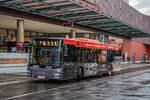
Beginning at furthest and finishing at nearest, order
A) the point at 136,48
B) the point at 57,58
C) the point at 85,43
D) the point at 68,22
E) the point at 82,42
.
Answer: the point at 136,48, the point at 68,22, the point at 85,43, the point at 82,42, the point at 57,58

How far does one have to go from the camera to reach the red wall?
60056mm

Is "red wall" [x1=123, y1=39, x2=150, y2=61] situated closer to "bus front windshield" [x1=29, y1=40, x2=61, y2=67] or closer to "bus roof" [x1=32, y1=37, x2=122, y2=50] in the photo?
"bus roof" [x1=32, y1=37, x2=122, y2=50]

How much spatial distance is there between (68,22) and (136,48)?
36.0 m

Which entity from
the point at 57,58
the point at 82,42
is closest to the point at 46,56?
the point at 57,58

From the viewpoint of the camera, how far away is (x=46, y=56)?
52.2 feet

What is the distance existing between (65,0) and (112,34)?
30739 millimetres

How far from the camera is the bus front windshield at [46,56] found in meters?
15.7

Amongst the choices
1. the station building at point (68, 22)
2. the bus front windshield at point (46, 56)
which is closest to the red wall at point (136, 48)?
the station building at point (68, 22)

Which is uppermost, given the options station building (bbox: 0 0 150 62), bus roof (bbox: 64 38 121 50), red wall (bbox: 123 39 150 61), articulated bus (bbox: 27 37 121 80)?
station building (bbox: 0 0 150 62)

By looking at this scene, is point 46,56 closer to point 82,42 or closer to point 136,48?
point 82,42

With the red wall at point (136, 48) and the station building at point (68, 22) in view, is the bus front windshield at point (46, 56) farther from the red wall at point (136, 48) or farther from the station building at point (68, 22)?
the red wall at point (136, 48)

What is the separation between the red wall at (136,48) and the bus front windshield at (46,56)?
145 feet

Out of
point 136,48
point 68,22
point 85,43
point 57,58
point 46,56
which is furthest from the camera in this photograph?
point 136,48

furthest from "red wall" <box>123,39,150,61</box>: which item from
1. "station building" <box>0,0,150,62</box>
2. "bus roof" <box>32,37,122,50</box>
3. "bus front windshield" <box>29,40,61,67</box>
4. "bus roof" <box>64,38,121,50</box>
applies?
"bus front windshield" <box>29,40,61,67</box>
